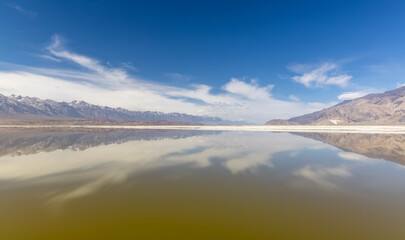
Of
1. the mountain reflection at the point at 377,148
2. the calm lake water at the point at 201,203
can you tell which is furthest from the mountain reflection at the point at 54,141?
the mountain reflection at the point at 377,148

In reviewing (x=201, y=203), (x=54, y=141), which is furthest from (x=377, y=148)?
(x=54, y=141)

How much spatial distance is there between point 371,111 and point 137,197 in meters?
221

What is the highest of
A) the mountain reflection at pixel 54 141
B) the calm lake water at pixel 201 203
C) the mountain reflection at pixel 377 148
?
the mountain reflection at pixel 377 148

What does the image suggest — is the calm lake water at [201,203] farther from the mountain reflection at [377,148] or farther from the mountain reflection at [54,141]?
the mountain reflection at [54,141]

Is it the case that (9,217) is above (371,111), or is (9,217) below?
below

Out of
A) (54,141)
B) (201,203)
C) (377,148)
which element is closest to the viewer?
(201,203)

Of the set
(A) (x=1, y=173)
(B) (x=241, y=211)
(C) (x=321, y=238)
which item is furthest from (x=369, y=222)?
(A) (x=1, y=173)

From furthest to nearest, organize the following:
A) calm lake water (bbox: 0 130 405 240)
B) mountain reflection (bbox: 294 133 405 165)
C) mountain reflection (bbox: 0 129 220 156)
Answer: mountain reflection (bbox: 0 129 220 156) → mountain reflection (bbox: 294 133 405 165) → calm lake water (bbox: 0 130 405 240)

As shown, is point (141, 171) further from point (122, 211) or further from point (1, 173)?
point (1, 173)

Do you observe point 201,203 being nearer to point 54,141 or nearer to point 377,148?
point 377,148

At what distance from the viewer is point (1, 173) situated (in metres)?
13.4

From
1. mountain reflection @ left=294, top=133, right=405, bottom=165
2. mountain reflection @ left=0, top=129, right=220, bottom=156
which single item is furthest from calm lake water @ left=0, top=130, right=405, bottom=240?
mountain reflection @ left=0, top=129, right=220, bottom=156

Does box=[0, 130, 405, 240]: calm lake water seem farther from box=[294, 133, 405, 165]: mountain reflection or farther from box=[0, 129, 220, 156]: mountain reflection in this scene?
box=[0, 129, 220, 156]: mountain reflection

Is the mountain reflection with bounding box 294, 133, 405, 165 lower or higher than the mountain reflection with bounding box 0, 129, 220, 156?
higher
